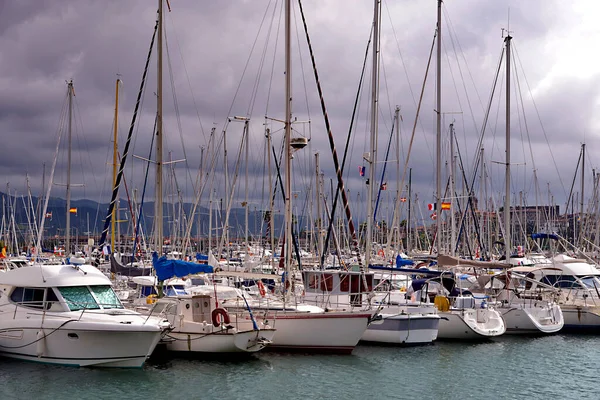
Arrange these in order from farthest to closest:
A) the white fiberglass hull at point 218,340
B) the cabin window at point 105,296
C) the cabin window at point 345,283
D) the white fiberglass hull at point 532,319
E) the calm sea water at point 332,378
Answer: the white fiberglass hull at point 532,319, the cabin window at point 345,283, the white fiberglass hull at point 218,340, the cabin window at point 105,296, the calm sea water at point 332,378

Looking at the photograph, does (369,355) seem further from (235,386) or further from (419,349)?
(235,386)

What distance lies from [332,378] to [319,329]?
3.77 meters

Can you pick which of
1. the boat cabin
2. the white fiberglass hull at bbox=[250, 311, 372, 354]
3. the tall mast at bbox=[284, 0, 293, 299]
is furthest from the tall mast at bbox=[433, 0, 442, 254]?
the white fiberglass hull at bbox=[250, 311, 372, 354]

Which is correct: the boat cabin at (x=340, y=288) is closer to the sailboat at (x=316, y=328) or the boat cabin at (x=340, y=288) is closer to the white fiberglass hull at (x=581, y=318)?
the sailboat at (x=316, y=328)

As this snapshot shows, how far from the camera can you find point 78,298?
87.0 ft

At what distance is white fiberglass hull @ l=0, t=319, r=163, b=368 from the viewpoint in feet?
81.2

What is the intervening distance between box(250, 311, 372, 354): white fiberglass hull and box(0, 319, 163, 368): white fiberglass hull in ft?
19.1

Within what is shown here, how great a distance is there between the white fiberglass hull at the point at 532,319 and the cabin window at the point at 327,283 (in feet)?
33.6

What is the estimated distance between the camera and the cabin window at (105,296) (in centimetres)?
2698

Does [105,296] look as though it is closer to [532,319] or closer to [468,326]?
[468,326]

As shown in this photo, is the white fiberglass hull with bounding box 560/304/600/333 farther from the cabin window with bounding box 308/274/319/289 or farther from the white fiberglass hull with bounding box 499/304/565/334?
the cabin window with bounding box 308/274/319/289

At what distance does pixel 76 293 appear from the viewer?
2662 centimetres

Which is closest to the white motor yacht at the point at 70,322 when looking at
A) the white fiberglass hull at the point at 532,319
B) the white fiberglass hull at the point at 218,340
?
the white fiberglass hull at the point at 218,340

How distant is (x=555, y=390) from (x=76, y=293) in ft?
59.4
